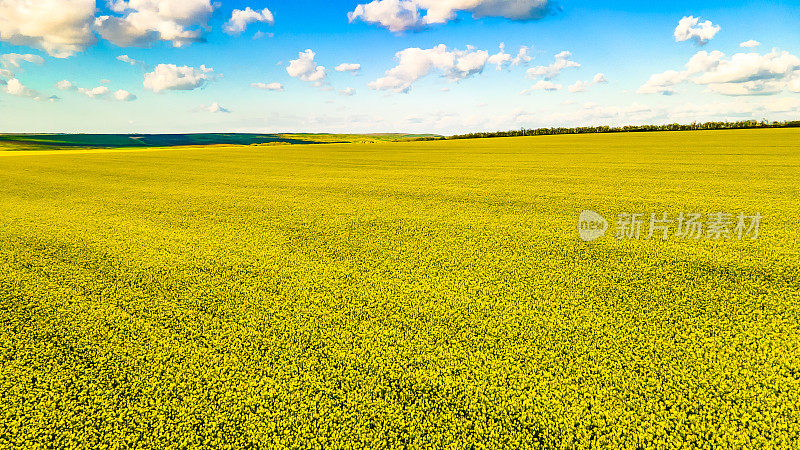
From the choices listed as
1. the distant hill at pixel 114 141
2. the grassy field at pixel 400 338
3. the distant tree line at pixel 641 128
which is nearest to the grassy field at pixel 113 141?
the distant hill at pixel 114 141

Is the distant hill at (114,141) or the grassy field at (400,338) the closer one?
the grassy field at (400,338)

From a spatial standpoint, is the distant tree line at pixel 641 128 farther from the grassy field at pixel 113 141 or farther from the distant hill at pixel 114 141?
the distant hill at pixel 114 141

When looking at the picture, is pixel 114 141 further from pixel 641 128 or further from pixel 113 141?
pixel 641 128

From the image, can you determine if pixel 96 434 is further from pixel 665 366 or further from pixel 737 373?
pixel 737 373

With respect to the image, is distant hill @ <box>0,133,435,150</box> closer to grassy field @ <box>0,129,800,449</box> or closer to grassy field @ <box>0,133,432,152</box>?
grassy field @ <box>0,133,432,152</box>

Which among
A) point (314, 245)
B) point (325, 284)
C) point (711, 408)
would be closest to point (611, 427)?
point (711, 408)

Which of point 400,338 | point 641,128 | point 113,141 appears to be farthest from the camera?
point 113,141

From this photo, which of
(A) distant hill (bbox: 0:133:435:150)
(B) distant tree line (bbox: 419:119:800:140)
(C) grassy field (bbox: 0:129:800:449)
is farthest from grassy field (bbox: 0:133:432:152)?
(C) grassy field (bbox: 0:129:800:449)

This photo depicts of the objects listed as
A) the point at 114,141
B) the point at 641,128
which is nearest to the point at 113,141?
the point at 114,141
